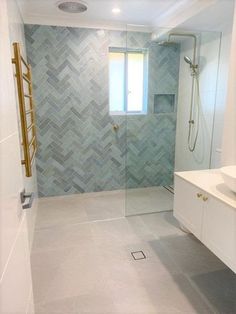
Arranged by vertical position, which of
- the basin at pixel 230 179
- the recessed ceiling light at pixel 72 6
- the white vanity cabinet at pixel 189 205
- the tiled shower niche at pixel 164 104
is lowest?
the white vanity cabinet at pixel 189 205

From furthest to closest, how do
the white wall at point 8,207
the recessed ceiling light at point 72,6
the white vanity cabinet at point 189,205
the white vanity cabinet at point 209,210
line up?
the recessed ceiling light at point 72,6
the white vanity cabinet at point 189,205
the white vanity cabinet at point 209,210
the white wall at point 8,207

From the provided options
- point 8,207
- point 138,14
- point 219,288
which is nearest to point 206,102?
point 138,14

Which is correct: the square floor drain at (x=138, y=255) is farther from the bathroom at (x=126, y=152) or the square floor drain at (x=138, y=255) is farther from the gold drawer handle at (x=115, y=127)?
the gold drawer handle at (x=115, y=127)

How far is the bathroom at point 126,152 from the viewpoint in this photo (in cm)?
172

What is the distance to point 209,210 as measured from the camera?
59.6 inches

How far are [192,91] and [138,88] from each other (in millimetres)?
765

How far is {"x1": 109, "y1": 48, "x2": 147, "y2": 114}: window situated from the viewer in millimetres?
3346

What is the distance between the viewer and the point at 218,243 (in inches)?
56.2

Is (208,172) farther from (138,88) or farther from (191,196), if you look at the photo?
(138,88)

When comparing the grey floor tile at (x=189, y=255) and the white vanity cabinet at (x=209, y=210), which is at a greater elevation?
the white vanity cabinet at (x=209, y=210)

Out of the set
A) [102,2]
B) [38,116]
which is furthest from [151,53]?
[38,116]

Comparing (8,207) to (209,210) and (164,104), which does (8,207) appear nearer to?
(209,210)

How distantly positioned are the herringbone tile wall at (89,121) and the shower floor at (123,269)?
0.74m

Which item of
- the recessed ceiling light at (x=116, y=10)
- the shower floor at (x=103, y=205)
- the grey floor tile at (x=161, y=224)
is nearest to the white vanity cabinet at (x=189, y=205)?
the grey floor tile at (x=161, y=224)
